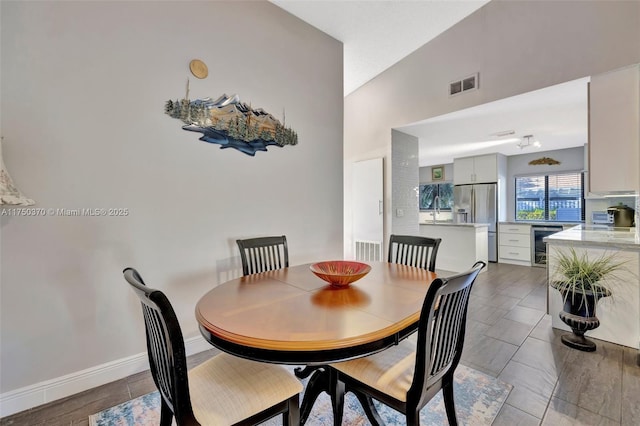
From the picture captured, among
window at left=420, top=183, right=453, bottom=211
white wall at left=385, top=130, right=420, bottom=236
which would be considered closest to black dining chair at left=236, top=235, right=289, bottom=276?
white wall at left=385, top=130, right=420, bottom=236

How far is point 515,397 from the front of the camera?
1730mm

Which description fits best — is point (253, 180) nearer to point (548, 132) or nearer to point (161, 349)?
point (161, 349)

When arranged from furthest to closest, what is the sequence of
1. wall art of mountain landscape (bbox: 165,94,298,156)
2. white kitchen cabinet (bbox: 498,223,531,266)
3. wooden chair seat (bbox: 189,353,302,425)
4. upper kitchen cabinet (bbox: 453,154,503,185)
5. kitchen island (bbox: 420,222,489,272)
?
upper kitchen cabinet (bbox: 453,154,503,185) < white kitchen cabinet (bbox: 498,223,531,266) < kitchen island (bbox: 420,222,489,272) < wall art of mountain landscape (bbox: 165,94,298,156) < wooden chair seat (bbox: 189,353,302,425)

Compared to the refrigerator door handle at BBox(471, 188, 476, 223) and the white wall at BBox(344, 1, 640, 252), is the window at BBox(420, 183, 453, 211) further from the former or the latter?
the white wall at BBox(344, 1, 640, 252)

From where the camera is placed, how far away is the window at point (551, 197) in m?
5.63

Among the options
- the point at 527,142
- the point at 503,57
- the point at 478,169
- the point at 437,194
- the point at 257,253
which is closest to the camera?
the point at 257,253

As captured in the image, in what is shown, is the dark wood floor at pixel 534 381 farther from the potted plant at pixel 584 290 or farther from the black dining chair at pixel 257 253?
the black dining chair at pixel 257 253

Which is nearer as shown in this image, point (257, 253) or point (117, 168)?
point (117, 168)

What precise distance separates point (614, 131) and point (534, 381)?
2.19 metres

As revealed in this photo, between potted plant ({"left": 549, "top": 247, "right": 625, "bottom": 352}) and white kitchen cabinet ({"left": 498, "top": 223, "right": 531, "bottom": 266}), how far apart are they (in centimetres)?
327

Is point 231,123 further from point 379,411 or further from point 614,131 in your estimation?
point 614,131

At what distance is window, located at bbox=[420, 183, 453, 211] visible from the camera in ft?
24.4

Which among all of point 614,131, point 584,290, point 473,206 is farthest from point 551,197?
point 584,290

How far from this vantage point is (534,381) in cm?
188
